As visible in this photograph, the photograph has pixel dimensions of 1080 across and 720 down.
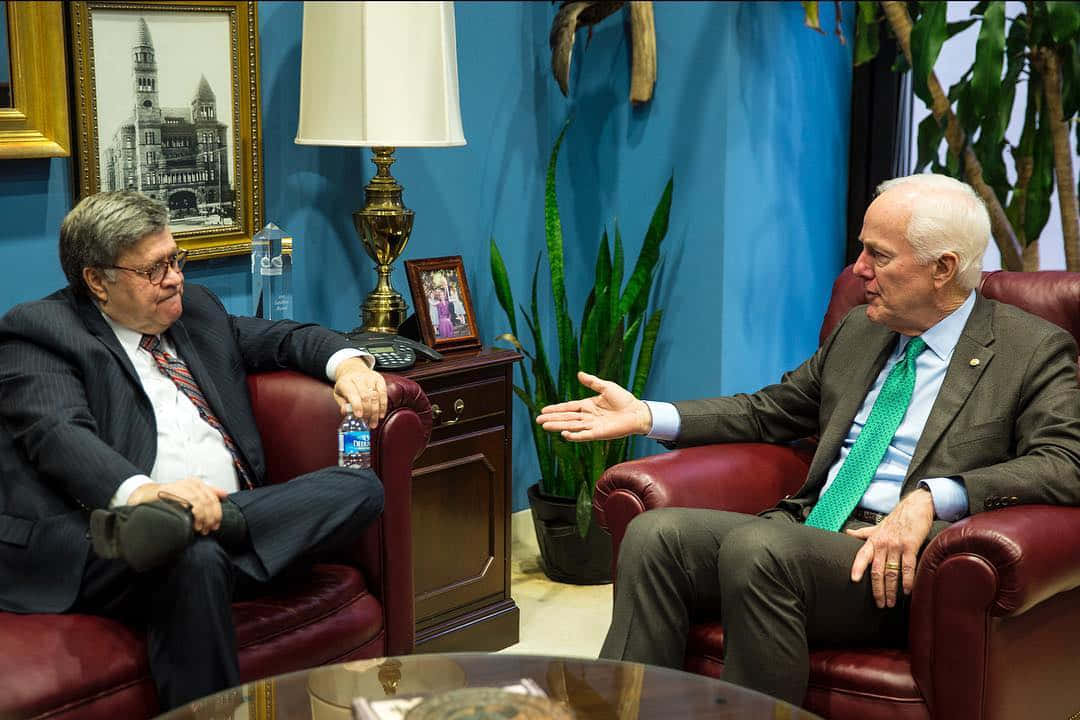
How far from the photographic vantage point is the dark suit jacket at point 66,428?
2205mm

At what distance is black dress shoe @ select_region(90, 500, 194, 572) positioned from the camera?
2.03 meters

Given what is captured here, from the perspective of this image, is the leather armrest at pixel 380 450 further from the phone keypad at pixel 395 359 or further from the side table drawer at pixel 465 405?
the side table drawer at pixel 465 405

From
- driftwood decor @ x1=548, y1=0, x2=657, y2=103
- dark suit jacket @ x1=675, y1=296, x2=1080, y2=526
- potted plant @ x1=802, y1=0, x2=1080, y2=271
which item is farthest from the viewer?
driftwood decor @ x1=548, y1=0, x2=657, y2=103

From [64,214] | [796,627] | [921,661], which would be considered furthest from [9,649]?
[921,661]

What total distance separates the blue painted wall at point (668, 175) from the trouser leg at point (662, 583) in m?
1.37

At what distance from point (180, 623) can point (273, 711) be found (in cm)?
43

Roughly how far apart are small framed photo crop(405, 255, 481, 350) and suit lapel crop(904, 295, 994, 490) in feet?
4.08

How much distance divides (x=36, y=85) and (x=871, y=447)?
1.83m

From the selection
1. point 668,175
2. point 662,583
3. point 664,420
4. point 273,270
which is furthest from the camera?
point 668,175

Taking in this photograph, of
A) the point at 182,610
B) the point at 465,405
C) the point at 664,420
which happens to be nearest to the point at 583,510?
the point at 465,405

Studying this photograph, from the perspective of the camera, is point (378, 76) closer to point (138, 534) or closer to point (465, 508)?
point (465, 508)

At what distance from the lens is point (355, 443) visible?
A: 2.48 metres

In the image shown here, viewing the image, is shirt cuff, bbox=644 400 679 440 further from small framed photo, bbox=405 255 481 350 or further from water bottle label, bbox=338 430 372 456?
small framed photo, bbox=405 255 481 350

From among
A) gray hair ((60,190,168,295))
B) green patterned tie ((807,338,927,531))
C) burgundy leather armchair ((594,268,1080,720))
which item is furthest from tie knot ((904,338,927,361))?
gray hair ((60,190,168,295))
